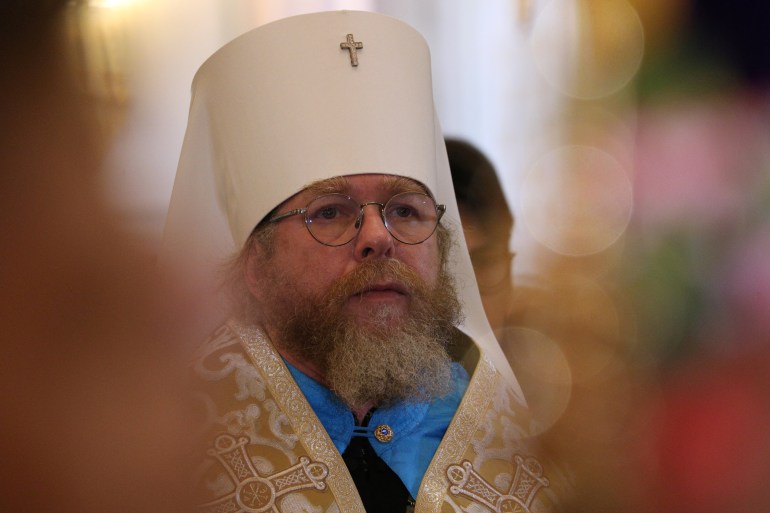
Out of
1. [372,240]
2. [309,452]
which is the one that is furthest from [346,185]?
[309,452]

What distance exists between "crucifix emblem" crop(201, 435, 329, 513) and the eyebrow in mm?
769

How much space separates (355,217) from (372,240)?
4.4 inches

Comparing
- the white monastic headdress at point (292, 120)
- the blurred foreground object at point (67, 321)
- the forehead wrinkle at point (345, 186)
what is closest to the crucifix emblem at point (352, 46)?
the white monastic headdress at point (292, 120)

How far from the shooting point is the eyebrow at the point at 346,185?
7.33 feet

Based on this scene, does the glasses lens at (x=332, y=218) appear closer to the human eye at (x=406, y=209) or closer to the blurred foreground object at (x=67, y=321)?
the human eye at (x=406, y=209)

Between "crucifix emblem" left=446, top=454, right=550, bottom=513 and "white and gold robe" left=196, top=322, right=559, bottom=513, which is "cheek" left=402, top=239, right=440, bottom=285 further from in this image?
"crucifix emblem" left=446, top=454, right=550, bottom=513

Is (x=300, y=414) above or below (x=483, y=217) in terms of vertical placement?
below

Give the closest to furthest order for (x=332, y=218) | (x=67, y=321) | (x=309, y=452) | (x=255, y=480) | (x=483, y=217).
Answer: (x=67, y=321) < (x=255, y=480) < (x=309, y=452) < (x=332, y=218) < (x=483, y=217)

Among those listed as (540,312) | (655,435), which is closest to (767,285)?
(655,435)

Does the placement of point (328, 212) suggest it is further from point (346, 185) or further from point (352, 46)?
point (352, 46)

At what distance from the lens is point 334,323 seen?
2160 mm

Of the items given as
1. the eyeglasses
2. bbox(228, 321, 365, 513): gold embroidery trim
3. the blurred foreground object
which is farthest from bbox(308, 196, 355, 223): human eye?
the blurred foreground object

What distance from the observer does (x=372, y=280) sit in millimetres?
2135

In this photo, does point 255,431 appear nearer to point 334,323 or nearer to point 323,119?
point 334,323
